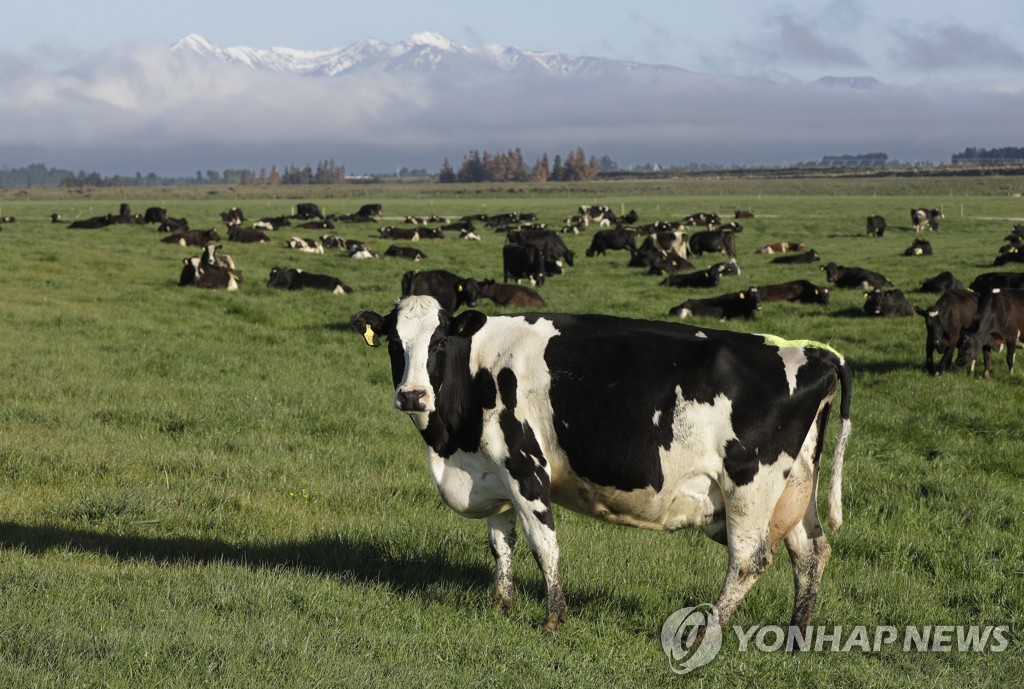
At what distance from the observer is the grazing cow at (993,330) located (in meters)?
16.5

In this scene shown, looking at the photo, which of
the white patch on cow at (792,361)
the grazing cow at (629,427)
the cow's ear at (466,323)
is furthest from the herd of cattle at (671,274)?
the white patch on cow at (792,361)

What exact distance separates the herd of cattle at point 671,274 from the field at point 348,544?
106 centimetres

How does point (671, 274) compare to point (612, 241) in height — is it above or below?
below

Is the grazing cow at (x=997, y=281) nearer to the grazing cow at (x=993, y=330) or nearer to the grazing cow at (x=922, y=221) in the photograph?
the grazing cow at (x=993, y=330)

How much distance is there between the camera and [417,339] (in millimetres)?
6676

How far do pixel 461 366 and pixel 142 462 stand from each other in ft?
17.0

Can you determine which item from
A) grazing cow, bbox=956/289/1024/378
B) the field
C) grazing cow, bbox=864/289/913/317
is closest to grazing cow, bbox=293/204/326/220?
grazing cow, bbox=864/289/913/317

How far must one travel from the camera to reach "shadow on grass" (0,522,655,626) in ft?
23.4

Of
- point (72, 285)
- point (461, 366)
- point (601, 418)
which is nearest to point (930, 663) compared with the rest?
point (601, 418)

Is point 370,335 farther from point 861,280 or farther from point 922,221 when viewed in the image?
point 922,221

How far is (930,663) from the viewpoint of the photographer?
6242 mm

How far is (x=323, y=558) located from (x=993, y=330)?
13.2 metres

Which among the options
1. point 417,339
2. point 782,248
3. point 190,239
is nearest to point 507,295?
point 417,339

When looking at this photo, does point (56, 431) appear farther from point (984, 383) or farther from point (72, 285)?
point (72, 285)
